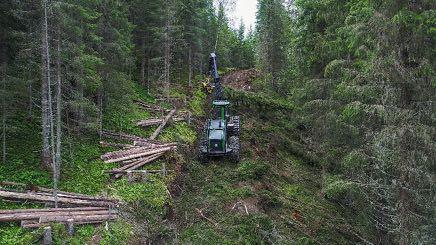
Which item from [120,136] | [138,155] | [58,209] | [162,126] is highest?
[162,126]

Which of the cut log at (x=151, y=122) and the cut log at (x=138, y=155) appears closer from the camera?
the cut log at (x=138, y=155)

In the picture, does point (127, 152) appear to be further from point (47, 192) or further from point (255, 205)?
point (255, 205)

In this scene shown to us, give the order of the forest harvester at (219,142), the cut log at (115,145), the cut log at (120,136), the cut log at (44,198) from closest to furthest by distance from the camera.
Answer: the cut log at (44,198)
the cut log at (115,145)
the forest harvester at (219,142)
the cut log at (120,136)

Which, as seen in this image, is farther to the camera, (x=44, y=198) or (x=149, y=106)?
(x=149, y=106)

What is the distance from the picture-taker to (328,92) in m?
19.6

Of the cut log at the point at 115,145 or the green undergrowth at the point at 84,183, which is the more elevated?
the cut log at the point at 115,145

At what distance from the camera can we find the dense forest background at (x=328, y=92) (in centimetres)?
1107

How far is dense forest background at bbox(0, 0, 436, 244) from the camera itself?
1107 cm

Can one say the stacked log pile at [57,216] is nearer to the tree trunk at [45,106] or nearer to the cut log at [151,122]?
the tree trunk at [45,106]

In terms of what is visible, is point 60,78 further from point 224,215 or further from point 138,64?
point 138,64

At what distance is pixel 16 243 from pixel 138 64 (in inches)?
1232

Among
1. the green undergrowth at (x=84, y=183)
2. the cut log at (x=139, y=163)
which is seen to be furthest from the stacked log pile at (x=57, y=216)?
the cut log at (x=139, y=163)

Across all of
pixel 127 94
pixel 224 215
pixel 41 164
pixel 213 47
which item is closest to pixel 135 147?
pixel 127 94

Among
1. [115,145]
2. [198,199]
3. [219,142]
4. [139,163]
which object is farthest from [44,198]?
[219,142]
